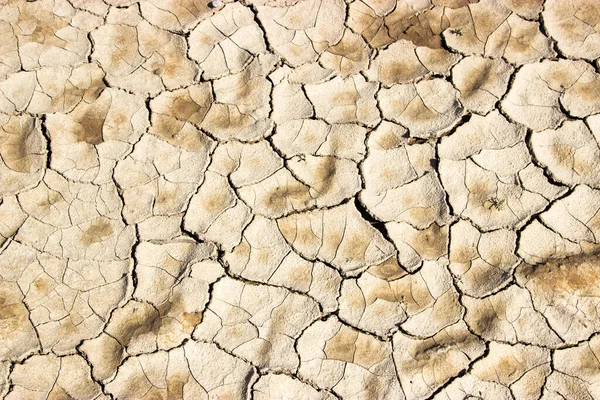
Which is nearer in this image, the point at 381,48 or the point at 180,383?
the point at 180,383

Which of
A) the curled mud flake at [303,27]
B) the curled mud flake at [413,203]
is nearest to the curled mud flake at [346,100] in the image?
the curled mud flake at [303,27]

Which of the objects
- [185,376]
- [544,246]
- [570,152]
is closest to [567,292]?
[544,246]

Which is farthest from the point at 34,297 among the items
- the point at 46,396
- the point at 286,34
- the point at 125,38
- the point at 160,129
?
the point at 286,34

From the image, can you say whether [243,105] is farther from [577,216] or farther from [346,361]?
[577,216]

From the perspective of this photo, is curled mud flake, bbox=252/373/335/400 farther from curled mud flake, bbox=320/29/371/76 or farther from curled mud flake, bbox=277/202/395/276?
curled mud flake, bbox=320/29/371/76

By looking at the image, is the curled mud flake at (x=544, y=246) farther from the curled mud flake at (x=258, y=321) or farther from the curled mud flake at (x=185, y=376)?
the curled mud flake at (x=185, y=376)

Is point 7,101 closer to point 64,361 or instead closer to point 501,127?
point 64,361

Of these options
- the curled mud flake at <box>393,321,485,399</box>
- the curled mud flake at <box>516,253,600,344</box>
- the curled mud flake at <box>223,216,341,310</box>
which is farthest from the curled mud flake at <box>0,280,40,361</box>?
the curled mud flake at <box>516,253,600,344</box>
